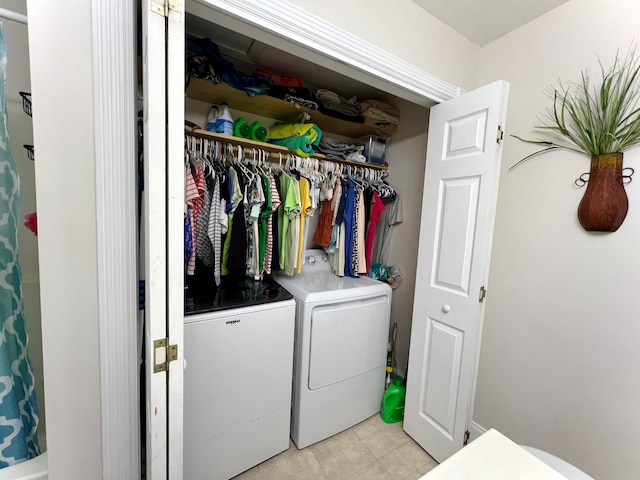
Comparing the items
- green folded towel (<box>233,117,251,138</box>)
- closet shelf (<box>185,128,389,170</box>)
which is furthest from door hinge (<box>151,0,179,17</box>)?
green folded towel (<box>233,117,251,138</box>)

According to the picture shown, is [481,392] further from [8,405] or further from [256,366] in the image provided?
[8,405]

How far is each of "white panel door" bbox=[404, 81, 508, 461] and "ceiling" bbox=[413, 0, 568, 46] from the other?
44 cm

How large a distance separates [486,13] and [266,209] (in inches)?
64.7

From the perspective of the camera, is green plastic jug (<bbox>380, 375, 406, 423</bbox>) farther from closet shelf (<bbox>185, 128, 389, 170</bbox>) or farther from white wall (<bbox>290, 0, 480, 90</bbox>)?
white wall (<bbox>290, 0, 480, 90</bbox>)

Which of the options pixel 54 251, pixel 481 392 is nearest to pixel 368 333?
pixel 481 392

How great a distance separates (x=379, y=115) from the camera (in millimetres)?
2043

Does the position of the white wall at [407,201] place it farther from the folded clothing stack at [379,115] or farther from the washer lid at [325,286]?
the washer lid at [325,286]

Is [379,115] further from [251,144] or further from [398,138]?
[251,144]

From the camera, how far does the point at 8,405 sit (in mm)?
863

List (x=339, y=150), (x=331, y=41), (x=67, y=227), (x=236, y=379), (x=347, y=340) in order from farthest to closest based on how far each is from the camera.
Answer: (x=339, y=150) < (x=347, y=340) < (x=236, y=379) < (x=331, y=41) < (x=67, y=227)

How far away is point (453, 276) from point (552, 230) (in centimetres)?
56

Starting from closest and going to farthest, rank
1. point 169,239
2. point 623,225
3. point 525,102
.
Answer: point 169,239 < point 623,225 < point 525,102

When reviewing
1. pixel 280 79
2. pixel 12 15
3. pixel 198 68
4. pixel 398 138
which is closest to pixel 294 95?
pixel 280 79

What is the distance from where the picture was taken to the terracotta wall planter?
1.13 m
